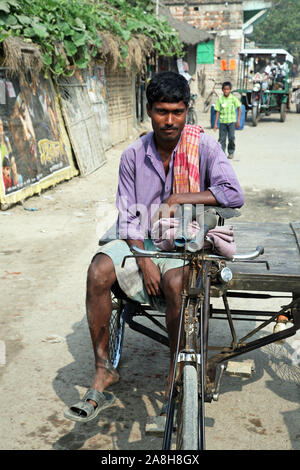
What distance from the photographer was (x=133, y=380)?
3623mm

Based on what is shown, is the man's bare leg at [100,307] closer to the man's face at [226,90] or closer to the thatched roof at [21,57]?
the thatched roof at [21,57]

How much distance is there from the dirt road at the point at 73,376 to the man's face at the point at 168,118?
5.27 feet

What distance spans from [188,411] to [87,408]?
976mm

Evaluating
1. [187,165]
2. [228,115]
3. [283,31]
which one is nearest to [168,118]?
[187,165]

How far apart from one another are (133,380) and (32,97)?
6.81 meters

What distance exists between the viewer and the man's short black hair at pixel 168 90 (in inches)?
116

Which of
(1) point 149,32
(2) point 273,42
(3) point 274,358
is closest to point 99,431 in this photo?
(3) point 274,358

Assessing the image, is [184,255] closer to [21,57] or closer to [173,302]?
[173,302]

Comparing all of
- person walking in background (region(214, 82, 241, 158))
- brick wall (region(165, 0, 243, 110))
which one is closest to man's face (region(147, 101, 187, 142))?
person walking in background (region(214, 82, 241, 158))

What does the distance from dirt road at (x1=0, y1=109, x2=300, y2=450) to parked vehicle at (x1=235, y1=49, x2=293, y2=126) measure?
17222mm

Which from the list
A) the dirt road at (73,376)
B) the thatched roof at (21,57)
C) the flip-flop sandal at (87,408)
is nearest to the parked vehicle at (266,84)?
the thatched roof at (21,57)

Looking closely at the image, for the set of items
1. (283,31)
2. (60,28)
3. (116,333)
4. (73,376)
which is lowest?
(73,376)

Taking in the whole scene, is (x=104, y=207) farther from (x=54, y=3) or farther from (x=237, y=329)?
(x=237, y=329)

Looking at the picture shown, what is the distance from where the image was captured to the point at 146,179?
3273 mm
